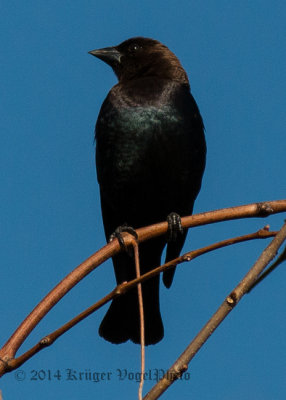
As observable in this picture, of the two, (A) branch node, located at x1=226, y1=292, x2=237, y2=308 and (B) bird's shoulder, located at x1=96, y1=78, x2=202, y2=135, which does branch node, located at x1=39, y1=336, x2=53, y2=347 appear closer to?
(A) branch node, located at x1=226, y1=292, x2=237, y2=308

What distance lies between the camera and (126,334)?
3945 millimetres

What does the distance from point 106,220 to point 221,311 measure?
118 inches

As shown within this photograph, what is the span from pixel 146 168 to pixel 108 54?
4.32 feet

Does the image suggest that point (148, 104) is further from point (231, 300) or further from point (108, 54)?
point (231, 300)

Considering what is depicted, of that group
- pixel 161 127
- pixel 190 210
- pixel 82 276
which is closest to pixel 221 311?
pixel 82 276

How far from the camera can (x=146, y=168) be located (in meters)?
3.92

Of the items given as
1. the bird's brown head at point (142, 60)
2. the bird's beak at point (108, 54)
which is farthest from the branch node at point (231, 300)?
the bird's beak at point (108, 54)

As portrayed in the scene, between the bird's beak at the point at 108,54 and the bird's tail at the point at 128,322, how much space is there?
1613 mm

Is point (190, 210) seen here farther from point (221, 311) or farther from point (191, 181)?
point (221, 311)

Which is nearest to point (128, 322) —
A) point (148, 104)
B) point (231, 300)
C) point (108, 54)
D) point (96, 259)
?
point (148, 104)

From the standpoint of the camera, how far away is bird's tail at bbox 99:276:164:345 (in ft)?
12.9

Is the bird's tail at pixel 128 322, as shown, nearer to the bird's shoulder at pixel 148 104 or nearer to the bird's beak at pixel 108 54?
the bird's shoulder at pixel 148 104

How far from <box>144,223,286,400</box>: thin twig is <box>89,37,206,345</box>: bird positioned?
2.13m

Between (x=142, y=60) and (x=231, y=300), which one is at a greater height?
(x=142, y=60)
